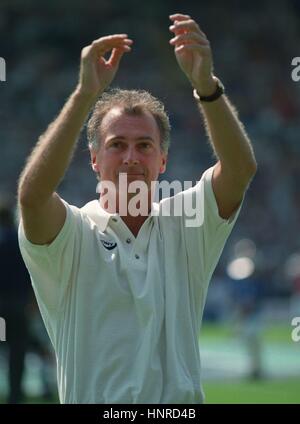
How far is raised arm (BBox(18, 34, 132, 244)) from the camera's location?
12.7 ft

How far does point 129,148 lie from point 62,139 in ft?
1.26

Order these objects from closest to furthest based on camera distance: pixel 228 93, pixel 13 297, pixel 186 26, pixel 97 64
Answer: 1. pixel 186 26
2. pixel 97 64
3. pixel 13 297
4. pixel 228 93

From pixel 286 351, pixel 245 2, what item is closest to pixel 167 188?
pixel 286 351

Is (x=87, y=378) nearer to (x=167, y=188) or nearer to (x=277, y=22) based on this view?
(x=167, y=188)

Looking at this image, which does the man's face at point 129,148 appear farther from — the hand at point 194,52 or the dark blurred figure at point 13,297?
the dark blurred figure at point 13,297

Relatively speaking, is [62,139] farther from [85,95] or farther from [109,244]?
[109,244]

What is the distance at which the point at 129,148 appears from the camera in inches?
165

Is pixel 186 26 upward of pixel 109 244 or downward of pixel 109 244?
upward

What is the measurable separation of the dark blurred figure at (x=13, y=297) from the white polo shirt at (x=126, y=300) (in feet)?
22.9

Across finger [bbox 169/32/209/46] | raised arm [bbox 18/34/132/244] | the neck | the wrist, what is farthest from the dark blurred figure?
finger [bbox 169/32/209/46]

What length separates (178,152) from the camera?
28422 mm

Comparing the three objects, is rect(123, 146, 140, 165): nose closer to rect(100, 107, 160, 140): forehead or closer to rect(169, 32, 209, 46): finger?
rect(100, 107, 160, 140): forehead

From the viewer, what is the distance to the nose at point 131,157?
4137 mm

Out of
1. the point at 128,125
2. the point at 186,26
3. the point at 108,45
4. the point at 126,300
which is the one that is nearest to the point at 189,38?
the point at 186,26
